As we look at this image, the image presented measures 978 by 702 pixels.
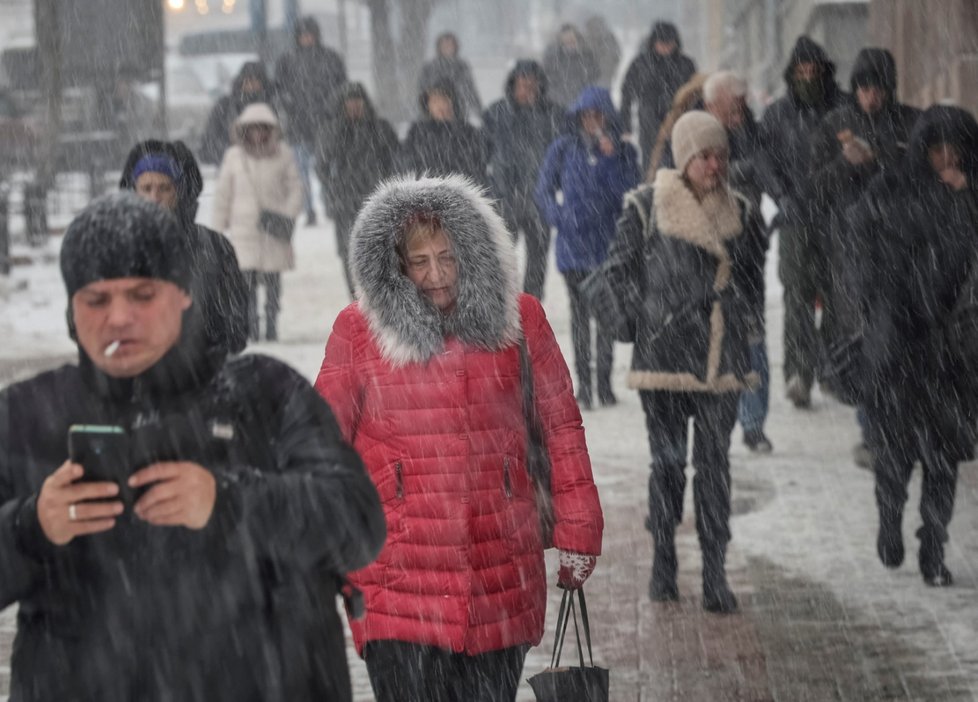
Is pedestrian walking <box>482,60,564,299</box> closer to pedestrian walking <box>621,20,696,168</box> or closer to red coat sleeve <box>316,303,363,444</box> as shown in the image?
pedestrian walking <box>621,20,696,168</box>

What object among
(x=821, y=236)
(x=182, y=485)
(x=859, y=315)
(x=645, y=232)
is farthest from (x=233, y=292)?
(x=821, y=236)

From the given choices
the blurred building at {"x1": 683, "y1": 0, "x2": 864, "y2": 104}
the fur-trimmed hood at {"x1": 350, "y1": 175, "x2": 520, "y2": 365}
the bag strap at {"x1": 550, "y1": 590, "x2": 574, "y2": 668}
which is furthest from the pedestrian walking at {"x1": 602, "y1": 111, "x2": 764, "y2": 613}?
the blurred building at {"x1": 683, "y1": 0, "x2": 864, "y2": 104}

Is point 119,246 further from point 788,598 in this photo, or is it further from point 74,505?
point 788,598

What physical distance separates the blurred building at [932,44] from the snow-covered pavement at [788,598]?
351 cm

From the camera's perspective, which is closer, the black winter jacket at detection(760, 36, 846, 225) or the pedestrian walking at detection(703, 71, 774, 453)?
the pedestrian walking at detection(703, 71, 774, 453)

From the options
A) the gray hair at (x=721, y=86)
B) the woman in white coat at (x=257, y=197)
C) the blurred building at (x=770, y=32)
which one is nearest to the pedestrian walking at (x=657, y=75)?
the blurred building at (x=770, y=32)

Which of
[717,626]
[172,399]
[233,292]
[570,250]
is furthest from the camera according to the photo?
[570,250]

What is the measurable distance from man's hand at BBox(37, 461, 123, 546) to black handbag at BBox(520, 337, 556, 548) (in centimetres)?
201

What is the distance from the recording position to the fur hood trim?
7.44 m

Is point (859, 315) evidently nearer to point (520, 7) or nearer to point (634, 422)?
point (634, 422)

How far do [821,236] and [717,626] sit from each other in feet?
15.1

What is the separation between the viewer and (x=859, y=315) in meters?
8.28

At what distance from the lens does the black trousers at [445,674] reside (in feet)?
14.7

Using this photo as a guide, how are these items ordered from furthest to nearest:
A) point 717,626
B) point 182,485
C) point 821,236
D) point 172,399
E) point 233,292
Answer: point 821,236, point 717,626, point 233,292, point 172,399, point 182,485
